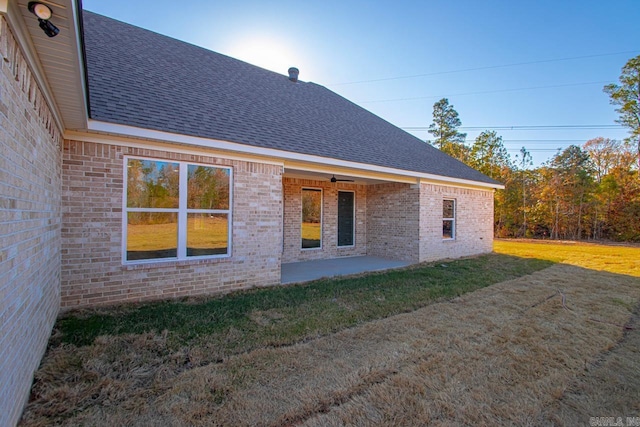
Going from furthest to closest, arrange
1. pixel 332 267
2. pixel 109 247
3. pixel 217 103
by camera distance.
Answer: pixel 332 267 < pixel 217 103 < pixel 109 247

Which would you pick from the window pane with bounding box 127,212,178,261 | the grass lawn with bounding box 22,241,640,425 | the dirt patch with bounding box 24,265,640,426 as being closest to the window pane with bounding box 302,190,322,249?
the grass lawn with bounding box 22,241,640,425

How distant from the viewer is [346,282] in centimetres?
725

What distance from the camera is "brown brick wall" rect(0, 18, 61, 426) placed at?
6.47 ft

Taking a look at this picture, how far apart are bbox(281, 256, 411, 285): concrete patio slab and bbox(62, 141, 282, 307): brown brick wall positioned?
5.95 ft

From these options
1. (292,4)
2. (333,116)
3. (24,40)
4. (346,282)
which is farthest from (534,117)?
(24,40)

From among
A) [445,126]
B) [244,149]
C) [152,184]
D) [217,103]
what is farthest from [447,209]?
[445,126]

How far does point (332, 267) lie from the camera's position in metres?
9.20

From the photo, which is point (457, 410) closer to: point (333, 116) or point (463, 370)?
point (463, 370)

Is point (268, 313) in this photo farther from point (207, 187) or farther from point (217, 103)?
point (217, 103)

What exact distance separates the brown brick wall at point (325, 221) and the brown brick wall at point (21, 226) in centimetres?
688

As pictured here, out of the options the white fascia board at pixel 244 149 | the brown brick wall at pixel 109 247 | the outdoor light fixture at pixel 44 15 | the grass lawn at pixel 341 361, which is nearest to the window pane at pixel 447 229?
the white fascia board at pixel 244 149

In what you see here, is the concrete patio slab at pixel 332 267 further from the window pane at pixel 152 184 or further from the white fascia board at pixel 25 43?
the white fascia board at pixel 25 43

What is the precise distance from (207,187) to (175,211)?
781mm

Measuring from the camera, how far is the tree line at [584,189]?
19.6 meters
